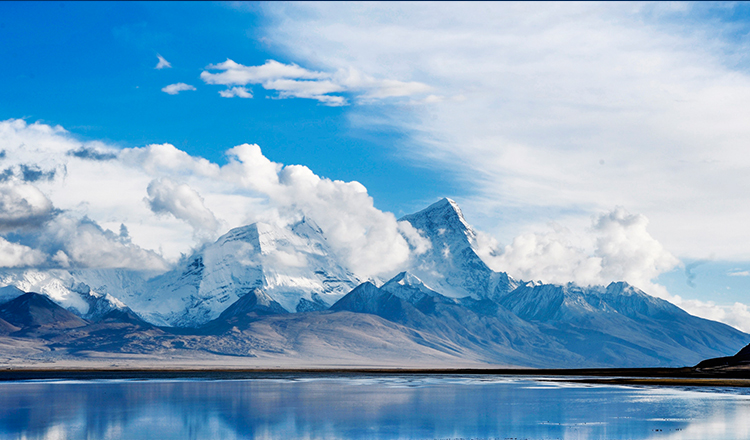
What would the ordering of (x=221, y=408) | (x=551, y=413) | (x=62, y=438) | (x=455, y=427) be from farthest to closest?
(x=221, y=408)
(x=551, y=413)
(x=455, y=427)
(x=62, y=438)

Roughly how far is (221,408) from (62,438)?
31.3 meters

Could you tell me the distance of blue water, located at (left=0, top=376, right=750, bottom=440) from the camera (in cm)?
6619

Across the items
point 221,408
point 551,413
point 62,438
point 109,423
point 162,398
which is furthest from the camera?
point 162,398

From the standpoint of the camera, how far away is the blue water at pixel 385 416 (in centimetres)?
6619

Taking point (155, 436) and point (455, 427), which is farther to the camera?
point (455, 427)

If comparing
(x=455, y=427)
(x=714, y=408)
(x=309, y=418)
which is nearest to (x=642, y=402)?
(x=714, y=408)

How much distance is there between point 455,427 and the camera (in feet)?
231

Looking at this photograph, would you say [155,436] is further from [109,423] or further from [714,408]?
[714,408]

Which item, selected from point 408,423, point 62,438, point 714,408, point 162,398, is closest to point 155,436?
point 62,438

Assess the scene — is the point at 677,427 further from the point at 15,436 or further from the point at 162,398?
the point at 162,398

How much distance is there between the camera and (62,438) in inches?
2554

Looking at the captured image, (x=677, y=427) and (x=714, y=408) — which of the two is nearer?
(x=677, y=427)

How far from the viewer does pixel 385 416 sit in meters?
81.1

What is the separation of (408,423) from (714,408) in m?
36.9
